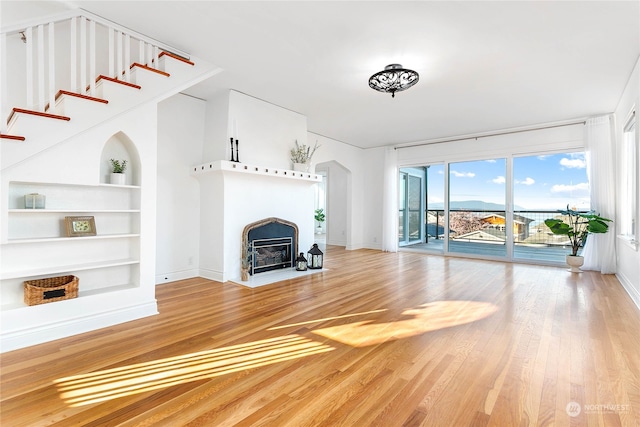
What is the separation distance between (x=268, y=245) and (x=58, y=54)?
3.33 metres

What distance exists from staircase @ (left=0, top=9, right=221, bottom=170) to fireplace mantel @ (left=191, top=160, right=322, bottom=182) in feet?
3.60

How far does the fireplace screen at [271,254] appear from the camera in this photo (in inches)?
183

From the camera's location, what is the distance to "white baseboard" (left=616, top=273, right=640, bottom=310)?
336cm

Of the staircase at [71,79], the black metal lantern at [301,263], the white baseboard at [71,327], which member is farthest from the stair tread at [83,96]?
the black metal lantern at [301,263]

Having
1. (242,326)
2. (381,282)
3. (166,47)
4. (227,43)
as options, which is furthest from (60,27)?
(381,282)

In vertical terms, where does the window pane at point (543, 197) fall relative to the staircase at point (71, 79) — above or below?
below

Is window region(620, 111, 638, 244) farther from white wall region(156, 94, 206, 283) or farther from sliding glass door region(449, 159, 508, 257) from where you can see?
white wall region(156, 94, 206, 283)

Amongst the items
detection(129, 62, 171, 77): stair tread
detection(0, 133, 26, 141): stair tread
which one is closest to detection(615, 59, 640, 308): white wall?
detection(129, 62, 171, 77): stair tread

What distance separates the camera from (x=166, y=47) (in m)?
3.20

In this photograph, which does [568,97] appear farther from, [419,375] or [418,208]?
[419,375]

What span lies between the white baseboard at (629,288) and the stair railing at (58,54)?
5.79 m

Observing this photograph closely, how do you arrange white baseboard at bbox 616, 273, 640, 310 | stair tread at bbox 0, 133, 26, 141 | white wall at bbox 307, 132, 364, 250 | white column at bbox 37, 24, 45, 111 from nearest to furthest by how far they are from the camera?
stair tread at bbox 0, 133, 26, 141
white column at bbox 37, 24, 45, 111
white baseboard at bbox 616, 273, 640, 310
white wall at bbox 307, 132, 364, 250

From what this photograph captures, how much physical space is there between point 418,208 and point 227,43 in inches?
257

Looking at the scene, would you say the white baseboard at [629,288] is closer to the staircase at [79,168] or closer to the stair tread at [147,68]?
the staircase at [79,168]
